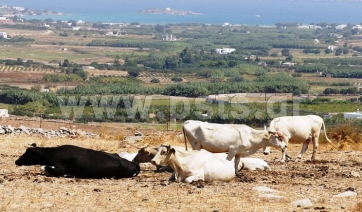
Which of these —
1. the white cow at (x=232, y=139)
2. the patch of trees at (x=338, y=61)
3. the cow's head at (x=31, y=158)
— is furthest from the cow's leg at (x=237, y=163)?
the patch of trees at (x=338, y=61)

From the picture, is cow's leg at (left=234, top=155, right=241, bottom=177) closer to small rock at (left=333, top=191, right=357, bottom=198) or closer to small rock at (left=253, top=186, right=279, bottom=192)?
small rock at (left=253, top=186, right=279, bottom=192)

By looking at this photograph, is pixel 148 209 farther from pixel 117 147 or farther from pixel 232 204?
pixel 117 147

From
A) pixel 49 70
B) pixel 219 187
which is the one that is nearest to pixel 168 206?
pixel 219 187

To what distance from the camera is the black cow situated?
1081cm

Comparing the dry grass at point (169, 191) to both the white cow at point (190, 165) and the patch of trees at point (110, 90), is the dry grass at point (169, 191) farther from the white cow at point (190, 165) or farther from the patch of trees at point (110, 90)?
the patch of trees at point (110, 90)

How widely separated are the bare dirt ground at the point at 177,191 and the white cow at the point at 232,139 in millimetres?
387

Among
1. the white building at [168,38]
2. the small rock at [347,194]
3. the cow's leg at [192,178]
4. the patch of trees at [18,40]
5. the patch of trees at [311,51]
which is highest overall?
the small rock at [347,194]

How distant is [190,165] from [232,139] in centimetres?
144

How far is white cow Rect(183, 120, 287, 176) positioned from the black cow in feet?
Answer: 5.35

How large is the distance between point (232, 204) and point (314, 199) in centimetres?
116

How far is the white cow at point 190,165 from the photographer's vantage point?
10.8 metres

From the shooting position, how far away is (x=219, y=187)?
402 inches

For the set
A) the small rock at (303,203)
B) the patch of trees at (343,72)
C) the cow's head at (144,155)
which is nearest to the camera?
the small rock at (303,203)

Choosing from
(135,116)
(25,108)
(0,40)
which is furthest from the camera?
(0,40)
